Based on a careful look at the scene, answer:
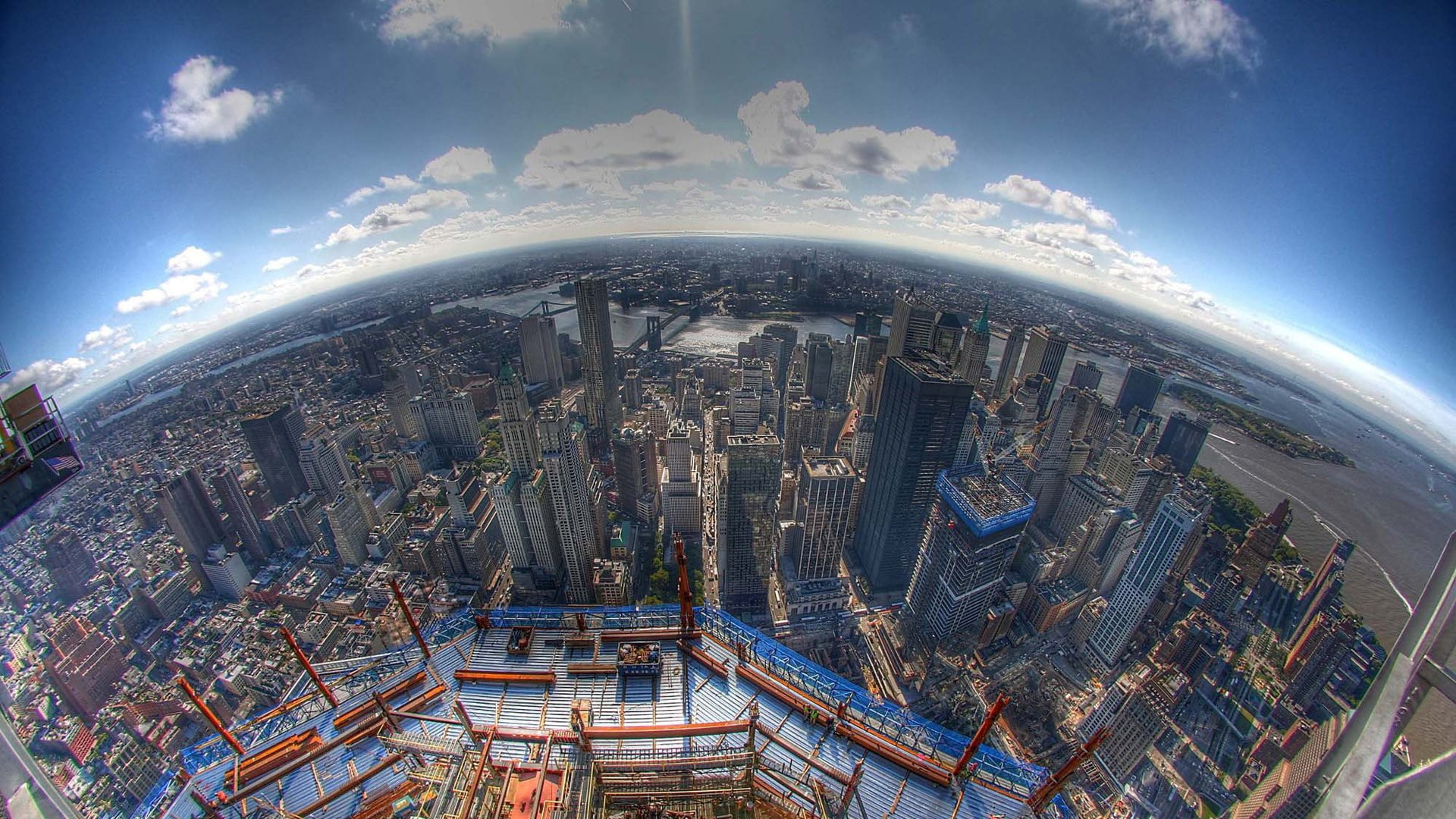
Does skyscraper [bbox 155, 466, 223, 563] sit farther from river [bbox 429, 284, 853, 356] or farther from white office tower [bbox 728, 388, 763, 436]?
white office tower [bbox 728, 388, 763, 436]

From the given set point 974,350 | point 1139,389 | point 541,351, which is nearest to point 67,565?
point 541,351

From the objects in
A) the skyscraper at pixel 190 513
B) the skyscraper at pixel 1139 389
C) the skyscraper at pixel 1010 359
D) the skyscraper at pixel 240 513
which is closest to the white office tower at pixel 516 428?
the skyscraper at pixel 240 513

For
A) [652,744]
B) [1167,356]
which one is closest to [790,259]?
[1167,356]

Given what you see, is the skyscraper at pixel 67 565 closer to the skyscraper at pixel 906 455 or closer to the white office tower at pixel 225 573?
the white office tower at pixel 225 573

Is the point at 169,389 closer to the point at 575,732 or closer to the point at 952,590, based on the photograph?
the point at 575,732

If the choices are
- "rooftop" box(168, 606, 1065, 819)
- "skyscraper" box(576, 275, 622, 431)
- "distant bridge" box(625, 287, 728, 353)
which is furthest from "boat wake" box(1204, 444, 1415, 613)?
"distant bridge" box(625, 287, 728, 353)

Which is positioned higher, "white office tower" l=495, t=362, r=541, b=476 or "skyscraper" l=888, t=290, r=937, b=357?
"skyscraper" l=888, t=290, r=937, b=357
